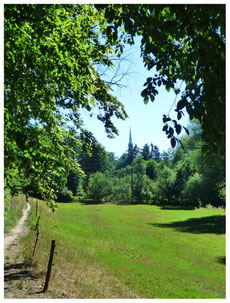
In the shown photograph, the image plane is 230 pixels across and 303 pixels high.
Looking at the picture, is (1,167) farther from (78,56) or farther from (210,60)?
(210,60)

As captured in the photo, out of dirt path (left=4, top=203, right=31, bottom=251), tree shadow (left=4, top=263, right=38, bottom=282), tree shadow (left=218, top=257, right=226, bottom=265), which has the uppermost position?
tree shadow (left=4, top=263, right=38, bottom=282)

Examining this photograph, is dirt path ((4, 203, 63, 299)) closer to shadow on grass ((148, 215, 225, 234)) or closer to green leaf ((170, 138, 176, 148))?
green leaf ((170, 138, 176, 148))

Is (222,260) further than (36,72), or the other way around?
(222,260)

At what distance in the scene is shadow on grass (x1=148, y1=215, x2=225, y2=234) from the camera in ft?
106

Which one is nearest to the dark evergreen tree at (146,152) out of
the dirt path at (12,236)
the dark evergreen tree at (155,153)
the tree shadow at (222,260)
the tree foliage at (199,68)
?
the dark evergreen tree at (155,153)

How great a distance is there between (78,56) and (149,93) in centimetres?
328

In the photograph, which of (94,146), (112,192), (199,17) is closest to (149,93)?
(199,17)

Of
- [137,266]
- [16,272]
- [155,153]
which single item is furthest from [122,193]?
[155,153]

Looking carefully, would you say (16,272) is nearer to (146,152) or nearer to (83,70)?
(83,70)

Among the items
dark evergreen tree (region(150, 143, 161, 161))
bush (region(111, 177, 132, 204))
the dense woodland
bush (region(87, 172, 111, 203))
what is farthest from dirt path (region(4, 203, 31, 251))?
Result: dark evergreen tree (region(150, 143, 161, 161))

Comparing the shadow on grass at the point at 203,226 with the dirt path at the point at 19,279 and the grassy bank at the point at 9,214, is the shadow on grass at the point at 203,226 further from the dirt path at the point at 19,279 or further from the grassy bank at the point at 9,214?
the dirt path at the point at 19,279

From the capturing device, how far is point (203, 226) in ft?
117

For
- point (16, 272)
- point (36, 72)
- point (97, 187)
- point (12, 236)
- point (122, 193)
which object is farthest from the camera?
point (122, 193)

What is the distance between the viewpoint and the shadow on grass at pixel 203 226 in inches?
1270
